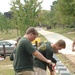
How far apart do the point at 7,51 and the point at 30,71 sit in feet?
48.9

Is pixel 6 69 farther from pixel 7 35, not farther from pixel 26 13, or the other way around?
pixel 7 35

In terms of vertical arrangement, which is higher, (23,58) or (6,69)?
(23,58)

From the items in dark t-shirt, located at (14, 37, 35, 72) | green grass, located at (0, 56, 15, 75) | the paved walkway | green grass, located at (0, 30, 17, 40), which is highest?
dark t-shirt, located at (14, 37, 35, 72)

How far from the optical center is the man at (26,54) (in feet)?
19.2

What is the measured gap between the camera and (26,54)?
600 centimetres

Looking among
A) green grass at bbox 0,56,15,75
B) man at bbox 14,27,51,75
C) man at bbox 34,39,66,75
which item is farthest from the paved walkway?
man at bbox 14,27,51,75

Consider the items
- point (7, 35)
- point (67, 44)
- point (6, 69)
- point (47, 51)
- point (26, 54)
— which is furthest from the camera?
point (7, 35)

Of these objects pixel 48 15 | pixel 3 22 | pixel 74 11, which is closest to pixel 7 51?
pixel 74 11

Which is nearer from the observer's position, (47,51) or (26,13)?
(47,51)

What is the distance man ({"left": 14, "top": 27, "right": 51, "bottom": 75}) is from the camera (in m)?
5.84

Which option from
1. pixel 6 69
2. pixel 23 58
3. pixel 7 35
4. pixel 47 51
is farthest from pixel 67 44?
pixel 7 35

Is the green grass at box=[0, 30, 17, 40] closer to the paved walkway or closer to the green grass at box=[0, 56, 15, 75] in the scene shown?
the paved walkway

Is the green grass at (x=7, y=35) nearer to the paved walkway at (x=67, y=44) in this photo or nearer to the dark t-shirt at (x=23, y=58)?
the paved walkway at (x=67, y=44)

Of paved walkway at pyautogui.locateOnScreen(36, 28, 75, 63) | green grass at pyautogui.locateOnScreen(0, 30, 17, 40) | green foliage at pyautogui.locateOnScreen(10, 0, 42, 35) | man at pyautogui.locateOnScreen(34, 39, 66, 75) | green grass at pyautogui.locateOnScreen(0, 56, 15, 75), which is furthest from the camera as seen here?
green grass at pyautogui.locateOnScreen(0, 30, 17, 40)
